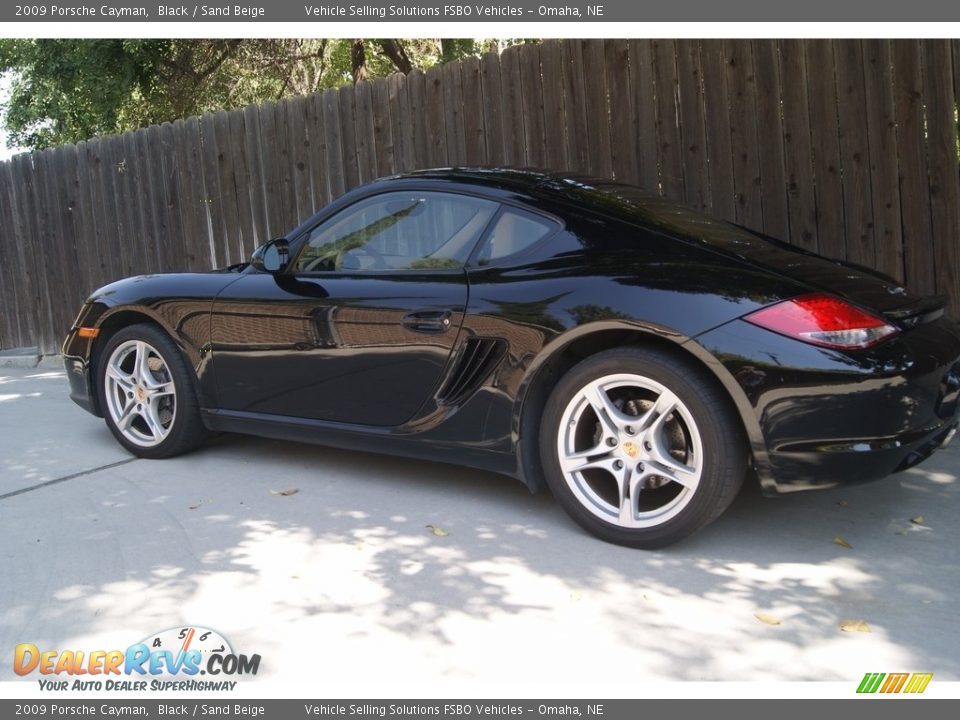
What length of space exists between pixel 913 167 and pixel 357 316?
10.8ft

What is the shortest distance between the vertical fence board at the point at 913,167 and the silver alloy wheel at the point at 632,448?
245 cm

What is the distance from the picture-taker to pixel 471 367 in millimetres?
4066

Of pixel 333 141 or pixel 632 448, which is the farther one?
pixel 333 141

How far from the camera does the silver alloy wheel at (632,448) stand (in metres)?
3.63

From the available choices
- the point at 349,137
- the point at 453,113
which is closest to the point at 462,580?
the point at 453,113

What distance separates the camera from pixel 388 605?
3322 millimetres

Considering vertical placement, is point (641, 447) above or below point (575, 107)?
below

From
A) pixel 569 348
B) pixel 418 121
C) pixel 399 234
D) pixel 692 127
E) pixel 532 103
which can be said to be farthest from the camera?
pixel 418 121

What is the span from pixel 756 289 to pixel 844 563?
43.3 inches

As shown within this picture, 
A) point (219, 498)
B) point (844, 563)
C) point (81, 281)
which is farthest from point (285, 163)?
point (844, 563)

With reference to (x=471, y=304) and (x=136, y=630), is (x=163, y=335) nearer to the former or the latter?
(x=471, y=304)

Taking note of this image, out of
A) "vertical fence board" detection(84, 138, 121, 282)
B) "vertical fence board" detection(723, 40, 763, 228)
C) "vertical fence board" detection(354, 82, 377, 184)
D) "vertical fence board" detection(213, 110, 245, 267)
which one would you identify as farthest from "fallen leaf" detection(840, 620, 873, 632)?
"vertical fence board" detection(84, 138, 121, 282)

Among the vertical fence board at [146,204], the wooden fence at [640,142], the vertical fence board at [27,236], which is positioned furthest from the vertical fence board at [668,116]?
the vertical fence board at [27,236]

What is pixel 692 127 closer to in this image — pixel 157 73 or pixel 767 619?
pixel 767 619
